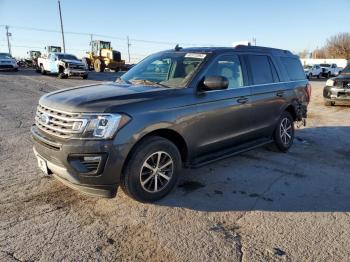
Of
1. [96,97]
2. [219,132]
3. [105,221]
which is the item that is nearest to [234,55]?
[219,132]

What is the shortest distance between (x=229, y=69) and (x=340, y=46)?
87.4 meters

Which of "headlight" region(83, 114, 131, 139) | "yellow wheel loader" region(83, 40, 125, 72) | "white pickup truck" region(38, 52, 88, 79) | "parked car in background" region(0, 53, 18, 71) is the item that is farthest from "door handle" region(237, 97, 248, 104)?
"yellow wheel loader" region(83, 40, 125, 72)

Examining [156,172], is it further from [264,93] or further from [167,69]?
[264,93]

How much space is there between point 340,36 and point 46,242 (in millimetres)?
91953

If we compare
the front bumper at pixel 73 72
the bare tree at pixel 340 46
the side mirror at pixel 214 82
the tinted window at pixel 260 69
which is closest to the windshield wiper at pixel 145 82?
the side mirror at pixel 214 82

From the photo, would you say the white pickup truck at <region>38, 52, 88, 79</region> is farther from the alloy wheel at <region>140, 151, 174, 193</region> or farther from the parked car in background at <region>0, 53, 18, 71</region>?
the alloy wheel at <region>140, 151, 174, 193</region>

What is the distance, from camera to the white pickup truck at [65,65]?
24.1 m

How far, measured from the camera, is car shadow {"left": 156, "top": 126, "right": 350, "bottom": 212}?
4242mm

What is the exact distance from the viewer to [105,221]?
Result: 3.74m

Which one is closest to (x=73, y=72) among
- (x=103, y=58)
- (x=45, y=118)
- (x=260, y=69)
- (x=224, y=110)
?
(x=103, y=58)

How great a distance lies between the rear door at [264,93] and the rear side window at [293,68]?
552mm

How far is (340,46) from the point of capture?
8144 centimetres

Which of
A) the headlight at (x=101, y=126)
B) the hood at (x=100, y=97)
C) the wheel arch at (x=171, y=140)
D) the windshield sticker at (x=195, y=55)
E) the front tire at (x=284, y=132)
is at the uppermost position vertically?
the windshield sticker at (x=195, y=55)

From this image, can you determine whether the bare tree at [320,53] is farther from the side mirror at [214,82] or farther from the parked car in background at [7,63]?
the side mirror at [214,82]
